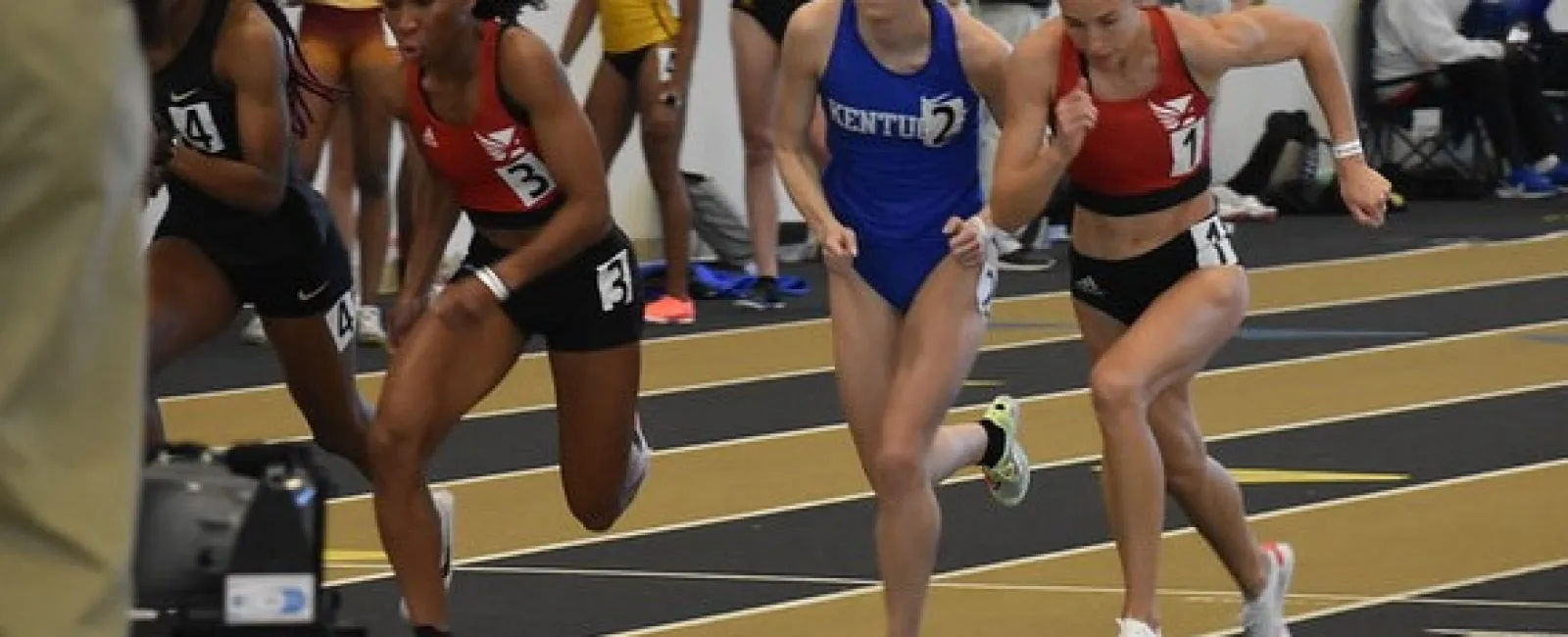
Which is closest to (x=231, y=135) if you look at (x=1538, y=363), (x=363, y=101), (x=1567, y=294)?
(x=363, y=101)

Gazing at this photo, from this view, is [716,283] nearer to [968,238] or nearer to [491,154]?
[491,154]

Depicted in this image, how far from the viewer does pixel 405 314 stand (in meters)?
7.93

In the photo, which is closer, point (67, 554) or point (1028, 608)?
point (67, 554)

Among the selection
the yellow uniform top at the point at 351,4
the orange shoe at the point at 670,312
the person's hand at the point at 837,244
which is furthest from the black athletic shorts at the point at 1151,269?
the orange shoe at the point at 670,312

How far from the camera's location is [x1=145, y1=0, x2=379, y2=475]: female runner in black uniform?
7.95 metres

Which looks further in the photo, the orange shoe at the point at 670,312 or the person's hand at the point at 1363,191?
the orange shoe at the point at 670,312

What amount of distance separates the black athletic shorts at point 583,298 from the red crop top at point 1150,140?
1.08m

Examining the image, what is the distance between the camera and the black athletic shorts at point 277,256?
317 inches

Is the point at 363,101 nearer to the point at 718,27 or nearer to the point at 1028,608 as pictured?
the point at 718,27

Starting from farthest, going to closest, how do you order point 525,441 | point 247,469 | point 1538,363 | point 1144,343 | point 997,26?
point 997,26
point 1538,363
point 525,441
point 1144,343
point 247,469

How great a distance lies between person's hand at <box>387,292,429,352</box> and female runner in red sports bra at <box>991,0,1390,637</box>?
138 cm

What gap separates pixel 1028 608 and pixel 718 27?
9302 mm

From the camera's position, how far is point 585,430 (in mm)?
7996

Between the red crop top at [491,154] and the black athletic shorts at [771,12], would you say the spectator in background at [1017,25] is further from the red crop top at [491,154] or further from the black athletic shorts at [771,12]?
the red crop top at [491,154]
